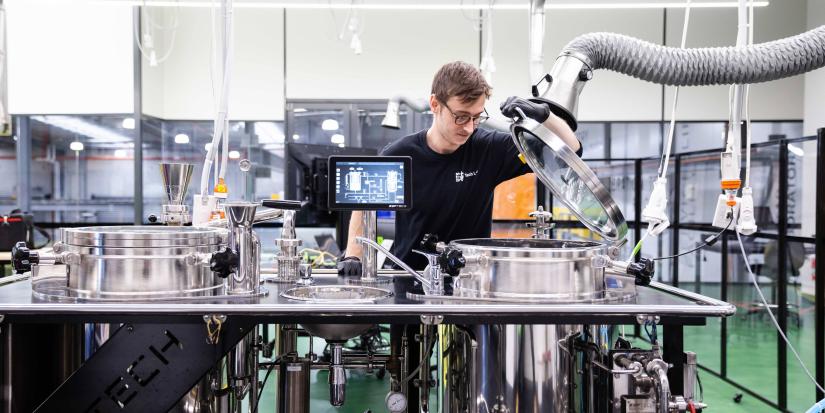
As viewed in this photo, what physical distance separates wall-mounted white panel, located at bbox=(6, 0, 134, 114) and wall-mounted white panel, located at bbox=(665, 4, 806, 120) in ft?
16.7

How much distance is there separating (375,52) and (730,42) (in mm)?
3318

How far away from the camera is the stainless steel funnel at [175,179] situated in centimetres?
150

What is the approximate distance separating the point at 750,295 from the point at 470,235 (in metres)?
4.46

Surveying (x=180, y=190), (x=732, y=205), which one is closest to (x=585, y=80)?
(x=732, y=205)

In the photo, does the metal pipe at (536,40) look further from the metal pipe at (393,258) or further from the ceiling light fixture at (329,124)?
the ceiling light fixture at (329,124)

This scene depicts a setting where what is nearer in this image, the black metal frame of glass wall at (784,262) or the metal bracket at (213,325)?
the metal bracket at (213,325)

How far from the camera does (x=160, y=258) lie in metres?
1.22

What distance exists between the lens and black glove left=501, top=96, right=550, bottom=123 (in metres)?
1.10

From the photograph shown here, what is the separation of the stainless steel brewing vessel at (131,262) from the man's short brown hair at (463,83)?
928 mm

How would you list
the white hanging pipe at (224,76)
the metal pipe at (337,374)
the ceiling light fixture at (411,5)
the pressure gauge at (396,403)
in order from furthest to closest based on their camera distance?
the ceiling light fixture at (411,5) < the white hanging pipe at (224,76) < the pressure gauge at (396,403) < the metal pipe at (337,374)

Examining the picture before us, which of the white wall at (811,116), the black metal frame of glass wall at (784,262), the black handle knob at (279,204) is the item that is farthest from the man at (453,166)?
the white wall at (811,116)

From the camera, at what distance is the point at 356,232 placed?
1.62m

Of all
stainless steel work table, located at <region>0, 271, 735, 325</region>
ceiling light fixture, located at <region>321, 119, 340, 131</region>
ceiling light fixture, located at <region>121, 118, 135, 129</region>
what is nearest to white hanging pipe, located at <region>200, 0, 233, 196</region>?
stainless steel work table, located at <region>0, 271, 735, 325</region>

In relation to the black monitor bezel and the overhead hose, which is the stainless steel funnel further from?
the overhead hose
